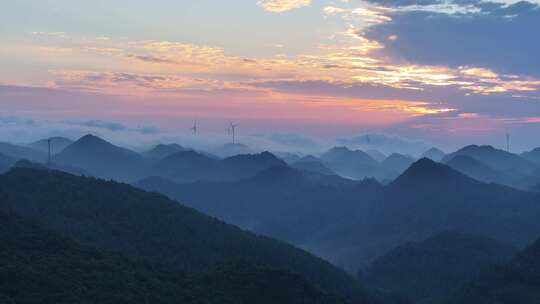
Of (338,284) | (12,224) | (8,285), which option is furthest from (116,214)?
(8,285)

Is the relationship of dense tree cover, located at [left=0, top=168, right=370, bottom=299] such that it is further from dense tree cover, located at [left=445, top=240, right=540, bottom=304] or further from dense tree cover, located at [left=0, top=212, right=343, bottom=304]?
dense tree cover, located at [left=445, top=240, right=540, bottom=304]

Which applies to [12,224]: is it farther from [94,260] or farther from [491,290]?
[491,290]

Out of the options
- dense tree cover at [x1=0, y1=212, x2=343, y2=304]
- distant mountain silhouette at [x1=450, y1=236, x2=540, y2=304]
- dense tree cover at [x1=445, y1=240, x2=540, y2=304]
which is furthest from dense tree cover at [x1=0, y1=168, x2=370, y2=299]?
distant mountain silhouette at [x1=450, y1=236, x2=540, y2=304]

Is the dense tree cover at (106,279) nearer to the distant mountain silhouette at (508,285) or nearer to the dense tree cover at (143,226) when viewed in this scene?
the dense tree cover at (143,226)

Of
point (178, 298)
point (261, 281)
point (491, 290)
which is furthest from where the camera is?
point (491, 290)

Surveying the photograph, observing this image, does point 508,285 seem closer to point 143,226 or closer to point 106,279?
point 143,226

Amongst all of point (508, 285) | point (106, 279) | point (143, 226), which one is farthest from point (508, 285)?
point (106, 279)
